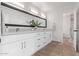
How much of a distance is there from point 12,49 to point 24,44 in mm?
271

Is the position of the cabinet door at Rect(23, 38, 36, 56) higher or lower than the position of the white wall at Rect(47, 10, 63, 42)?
lower

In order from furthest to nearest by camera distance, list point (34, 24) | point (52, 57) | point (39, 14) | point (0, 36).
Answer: point (34, 24) → point (39, 14) → point (52, 57) → point (0, 36)

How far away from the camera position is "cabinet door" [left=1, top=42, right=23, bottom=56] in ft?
3.63

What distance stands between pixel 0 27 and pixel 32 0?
0.72 metres

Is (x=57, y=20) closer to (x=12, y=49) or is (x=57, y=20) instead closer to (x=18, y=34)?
(x=18, y=34)

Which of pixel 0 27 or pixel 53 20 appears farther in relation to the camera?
pixel 53 20

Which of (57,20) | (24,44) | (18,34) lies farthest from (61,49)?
(18,34)

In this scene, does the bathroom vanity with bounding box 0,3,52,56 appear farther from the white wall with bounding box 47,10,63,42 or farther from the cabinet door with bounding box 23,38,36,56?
the white wall with bounding box 47,10,63,42

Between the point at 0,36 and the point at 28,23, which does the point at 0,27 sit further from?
the point at 28,23

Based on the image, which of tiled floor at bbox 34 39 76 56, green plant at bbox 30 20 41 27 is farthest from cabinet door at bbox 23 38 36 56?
green plant at bbox 30 20 41 27

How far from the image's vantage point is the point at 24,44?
144 cm

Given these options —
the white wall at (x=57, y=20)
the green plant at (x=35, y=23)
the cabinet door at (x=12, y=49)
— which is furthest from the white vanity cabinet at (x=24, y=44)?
the white wall at (x=57, y=20)

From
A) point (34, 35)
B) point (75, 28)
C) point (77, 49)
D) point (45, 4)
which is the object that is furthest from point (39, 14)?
point (77, 49)

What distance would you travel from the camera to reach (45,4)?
156cm
